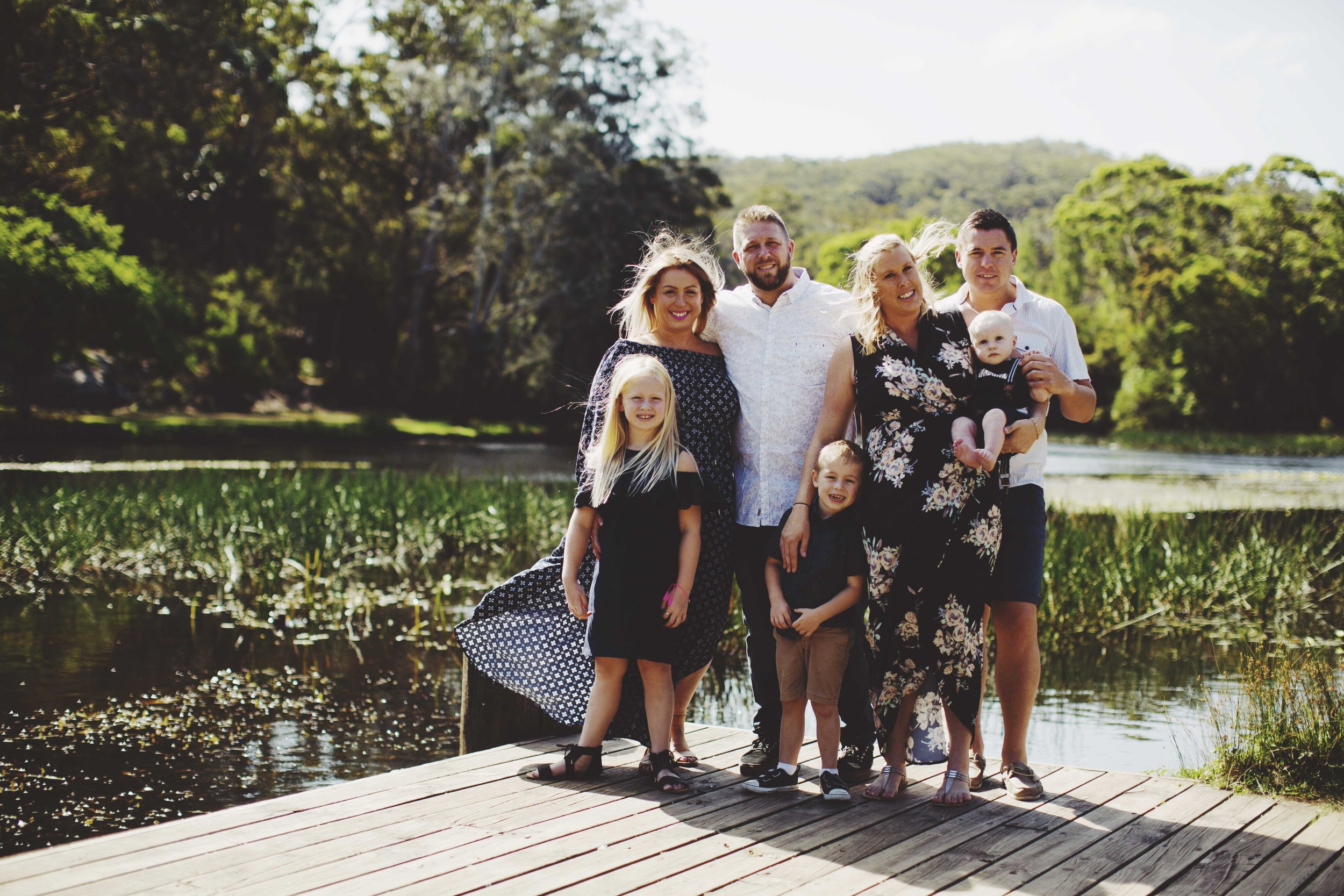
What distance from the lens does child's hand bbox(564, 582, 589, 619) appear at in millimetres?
3504

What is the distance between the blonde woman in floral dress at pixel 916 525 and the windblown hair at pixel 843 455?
0.03m

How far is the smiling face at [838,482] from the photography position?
3.29 metres

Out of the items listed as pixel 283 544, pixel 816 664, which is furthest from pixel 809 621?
pixel 283 544

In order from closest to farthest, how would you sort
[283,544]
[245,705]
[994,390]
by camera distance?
[994,390] → [245,705] → [283,544]

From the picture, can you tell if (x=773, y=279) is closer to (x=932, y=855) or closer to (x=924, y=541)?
(x=924, y=541)

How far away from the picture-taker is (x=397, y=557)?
373 inches

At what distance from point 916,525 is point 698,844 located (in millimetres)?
1117

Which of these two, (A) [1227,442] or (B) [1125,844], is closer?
(B) [1125,844]

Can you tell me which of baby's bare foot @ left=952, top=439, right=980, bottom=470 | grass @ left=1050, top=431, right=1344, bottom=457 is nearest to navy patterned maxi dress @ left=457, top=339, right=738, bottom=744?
baby's bare foot @ left=952, top=439, right=980, bottom=470

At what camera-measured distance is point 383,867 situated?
260 centimetres

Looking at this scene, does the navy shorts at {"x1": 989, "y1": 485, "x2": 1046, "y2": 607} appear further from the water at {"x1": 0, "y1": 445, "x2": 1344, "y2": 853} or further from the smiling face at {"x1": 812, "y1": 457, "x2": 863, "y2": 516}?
the water at {"x1": 0, "y1": 445, "x2": 1344, "y2": 853}

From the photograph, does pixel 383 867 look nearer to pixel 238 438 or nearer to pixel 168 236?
pixel 238 438

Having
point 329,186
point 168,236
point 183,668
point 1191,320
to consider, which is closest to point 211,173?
point 168,236

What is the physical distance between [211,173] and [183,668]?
28323 mm
